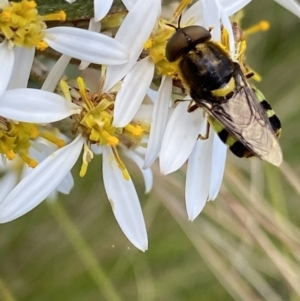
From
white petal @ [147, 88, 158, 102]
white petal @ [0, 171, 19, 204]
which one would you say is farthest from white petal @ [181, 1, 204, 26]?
white petal @ [0, 171, 19, 204]

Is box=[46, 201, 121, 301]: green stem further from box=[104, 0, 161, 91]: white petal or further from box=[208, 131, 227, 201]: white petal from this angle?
box=[104, 0, 161, 91]: white petal

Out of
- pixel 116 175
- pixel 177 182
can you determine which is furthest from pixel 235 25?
pixel 177 182

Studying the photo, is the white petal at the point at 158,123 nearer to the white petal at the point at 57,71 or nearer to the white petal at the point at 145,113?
the white petal at the point at 145,113

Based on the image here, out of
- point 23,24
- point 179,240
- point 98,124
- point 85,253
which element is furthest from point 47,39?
point 179,240

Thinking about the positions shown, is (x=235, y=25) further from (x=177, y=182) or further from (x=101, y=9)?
(x=177, y=182)

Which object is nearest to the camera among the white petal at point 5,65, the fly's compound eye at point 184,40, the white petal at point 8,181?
→ the white petal at point 5,65

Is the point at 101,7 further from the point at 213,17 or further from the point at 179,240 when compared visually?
the point at 179,240

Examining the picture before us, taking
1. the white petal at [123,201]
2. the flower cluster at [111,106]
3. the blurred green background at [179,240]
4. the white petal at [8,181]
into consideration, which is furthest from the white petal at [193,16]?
the blurred green background at [179,240]
